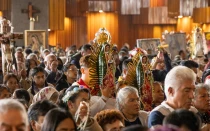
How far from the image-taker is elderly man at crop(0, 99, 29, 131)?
4.27m

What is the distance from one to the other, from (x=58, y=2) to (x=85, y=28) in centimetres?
503

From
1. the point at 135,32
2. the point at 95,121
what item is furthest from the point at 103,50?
the point at 135,32

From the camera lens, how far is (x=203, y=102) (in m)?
6.89

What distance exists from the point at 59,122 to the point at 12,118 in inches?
19.4

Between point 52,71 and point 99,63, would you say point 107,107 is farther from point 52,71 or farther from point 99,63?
point 52,71

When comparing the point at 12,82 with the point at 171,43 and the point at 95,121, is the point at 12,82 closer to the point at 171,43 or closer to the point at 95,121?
the point at 95,121

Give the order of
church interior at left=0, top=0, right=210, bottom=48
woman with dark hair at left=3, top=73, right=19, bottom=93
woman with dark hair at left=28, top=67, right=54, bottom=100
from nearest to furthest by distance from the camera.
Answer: woman with dark hair at left=3, top=73, right=19, bottom=93
woman with dark hair at left=28, top=67, right=54, bottom=100
church interior at left=0, top=0, right=210, bottom=48

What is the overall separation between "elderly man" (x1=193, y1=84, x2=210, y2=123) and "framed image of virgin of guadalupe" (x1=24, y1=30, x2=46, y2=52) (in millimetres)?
13406

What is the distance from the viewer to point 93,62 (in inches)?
322

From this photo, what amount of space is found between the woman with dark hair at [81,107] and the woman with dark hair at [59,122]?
3.01ft

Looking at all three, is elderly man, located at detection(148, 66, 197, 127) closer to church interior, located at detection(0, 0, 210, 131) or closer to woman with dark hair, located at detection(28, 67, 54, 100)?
church interior, located at detection(0, 0, 210, 131)

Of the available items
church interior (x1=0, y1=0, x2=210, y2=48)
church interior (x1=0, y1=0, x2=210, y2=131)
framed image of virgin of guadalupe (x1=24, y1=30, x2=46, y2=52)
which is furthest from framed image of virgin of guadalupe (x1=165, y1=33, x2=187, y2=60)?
church interior (x1=0, y1=0, x2=210, y2=48)

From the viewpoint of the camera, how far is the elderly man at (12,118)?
14.0 feet

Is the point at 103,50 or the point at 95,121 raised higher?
the point at 103,50
